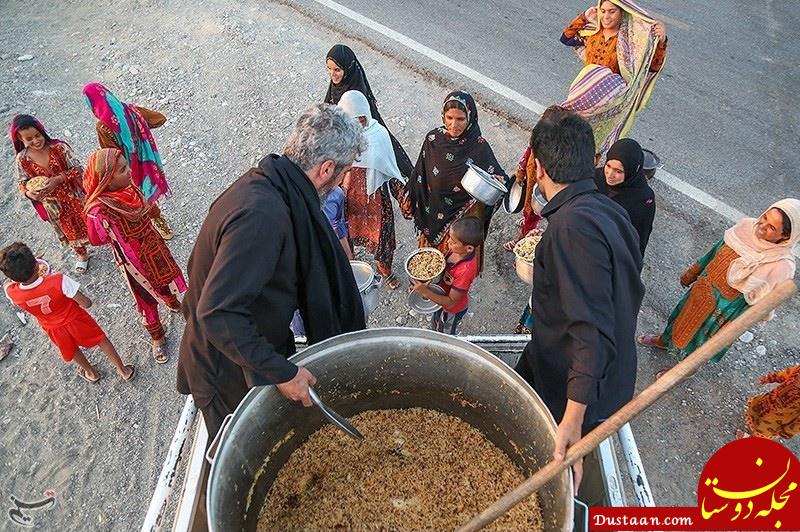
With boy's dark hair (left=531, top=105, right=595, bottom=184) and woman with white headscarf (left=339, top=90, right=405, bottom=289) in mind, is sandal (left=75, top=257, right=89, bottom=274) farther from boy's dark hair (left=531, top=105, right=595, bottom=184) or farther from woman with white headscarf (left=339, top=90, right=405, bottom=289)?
boy's dark hair (left=531, top=105, right=595, bottom=184)

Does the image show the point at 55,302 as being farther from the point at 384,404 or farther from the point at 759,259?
the point at 759,259

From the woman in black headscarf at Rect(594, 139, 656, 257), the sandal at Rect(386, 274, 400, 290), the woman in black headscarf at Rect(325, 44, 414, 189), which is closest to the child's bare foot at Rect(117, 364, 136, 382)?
the sandal at Rect(386, 274, 400, 290)

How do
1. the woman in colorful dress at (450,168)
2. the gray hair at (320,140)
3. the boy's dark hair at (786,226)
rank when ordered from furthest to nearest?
the woman in colorful dress at (450,168) → the boy's dark hair at (786,226) → the gray hair at (320,140)

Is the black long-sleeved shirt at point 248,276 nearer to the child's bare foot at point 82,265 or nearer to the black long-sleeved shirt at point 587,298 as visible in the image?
the black long-sleeved shirt at point 587,298

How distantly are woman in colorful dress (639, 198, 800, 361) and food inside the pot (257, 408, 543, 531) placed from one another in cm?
160

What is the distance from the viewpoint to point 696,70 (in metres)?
6.36

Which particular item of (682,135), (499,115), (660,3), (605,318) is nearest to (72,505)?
(605,318)

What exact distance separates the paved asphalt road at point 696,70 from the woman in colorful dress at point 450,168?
2.63 m

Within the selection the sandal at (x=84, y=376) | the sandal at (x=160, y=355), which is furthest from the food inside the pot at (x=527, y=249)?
the sandal at (x=84, y=376)

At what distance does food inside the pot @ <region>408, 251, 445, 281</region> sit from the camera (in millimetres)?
3225

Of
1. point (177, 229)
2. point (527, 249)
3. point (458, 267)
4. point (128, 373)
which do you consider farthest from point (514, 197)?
point (128, 373)

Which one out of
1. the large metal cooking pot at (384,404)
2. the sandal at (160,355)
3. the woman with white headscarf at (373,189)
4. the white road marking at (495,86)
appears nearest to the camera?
the large metal cooking pot at (384,404)

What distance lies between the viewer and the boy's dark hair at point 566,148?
2.15 m

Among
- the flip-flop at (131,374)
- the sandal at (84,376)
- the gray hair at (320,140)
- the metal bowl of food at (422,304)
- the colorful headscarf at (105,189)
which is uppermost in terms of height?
the gray hair at (320,140)
